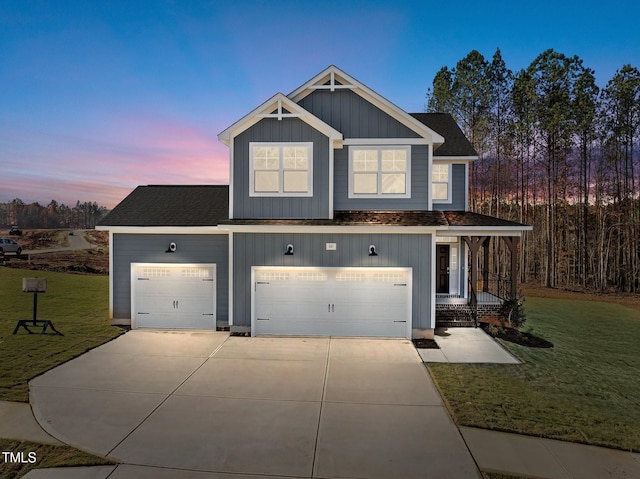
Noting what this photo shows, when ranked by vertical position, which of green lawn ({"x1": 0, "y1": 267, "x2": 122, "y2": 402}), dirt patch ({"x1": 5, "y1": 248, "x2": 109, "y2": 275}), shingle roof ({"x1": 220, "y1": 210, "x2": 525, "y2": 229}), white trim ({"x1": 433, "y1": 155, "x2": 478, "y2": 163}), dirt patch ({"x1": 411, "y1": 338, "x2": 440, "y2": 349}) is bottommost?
dirt patch ({"x1": 411, "y1": 338, "x2": 440, "y2": 349})

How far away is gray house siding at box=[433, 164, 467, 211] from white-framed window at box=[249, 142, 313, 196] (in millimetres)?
5621

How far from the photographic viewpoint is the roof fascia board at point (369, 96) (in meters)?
10.8

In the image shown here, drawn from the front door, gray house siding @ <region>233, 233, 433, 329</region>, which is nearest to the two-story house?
gray house siding @ <region>233, 233, 433, 329</region>

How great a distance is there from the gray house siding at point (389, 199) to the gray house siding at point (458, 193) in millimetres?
2532

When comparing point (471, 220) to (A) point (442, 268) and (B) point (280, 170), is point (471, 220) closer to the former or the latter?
(A) point (442, 268)

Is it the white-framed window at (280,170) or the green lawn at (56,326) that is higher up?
the white-framed window at (280,170)

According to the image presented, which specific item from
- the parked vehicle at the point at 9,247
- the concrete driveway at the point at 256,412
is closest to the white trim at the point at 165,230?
the concrete driveway at the point at 256,412

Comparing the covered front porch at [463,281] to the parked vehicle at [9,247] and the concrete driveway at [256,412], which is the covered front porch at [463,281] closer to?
the concrete driveway at [256,412]

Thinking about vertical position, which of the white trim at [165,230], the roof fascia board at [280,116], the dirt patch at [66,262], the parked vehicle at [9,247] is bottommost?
the dirt patch at [66,262]

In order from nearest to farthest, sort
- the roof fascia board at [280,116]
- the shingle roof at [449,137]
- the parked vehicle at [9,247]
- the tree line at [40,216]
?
the roof fascia board at [280,116] → the shingle roof at [449,137] → the parked vehicle at [9,247] → the tree line at [40,216]

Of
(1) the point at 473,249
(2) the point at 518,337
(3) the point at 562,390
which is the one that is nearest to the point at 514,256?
(1) the point at 473,249

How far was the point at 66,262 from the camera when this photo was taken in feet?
87.0

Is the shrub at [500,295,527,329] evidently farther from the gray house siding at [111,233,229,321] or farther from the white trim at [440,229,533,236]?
the gray house siding at [111,233,229,321]

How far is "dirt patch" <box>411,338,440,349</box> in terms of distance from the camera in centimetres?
958
